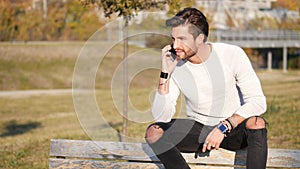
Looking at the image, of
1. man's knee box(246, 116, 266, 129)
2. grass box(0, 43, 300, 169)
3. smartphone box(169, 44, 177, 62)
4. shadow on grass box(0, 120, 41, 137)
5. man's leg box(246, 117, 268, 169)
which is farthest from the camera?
shadow on grass box(0, 120, 41, 137)

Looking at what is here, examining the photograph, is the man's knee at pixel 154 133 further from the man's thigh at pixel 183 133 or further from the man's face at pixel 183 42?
the man's face at pixel 183 42

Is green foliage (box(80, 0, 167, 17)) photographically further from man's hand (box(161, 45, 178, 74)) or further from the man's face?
the man's face

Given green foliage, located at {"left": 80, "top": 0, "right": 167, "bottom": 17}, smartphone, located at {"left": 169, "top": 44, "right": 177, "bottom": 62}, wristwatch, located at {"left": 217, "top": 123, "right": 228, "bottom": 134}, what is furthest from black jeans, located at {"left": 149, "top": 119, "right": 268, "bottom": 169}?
green foliage, located at {"left": 80, "top": 0, "right": 167, "bottom": 17}

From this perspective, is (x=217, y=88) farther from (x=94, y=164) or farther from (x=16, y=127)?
(x=16, y=127)

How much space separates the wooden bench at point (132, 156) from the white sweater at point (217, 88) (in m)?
0.30

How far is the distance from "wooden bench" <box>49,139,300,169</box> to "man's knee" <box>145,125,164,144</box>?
324 millimetres

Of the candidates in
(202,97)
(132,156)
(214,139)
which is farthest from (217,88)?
(132,156)

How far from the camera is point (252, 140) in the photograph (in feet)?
13.2

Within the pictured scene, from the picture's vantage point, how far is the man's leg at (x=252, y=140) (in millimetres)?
3971

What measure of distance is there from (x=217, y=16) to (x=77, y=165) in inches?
1375

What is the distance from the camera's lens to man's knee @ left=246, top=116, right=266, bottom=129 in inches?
161

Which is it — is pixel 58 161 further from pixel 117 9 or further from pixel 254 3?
pixel 254 3

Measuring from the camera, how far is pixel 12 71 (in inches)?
1070

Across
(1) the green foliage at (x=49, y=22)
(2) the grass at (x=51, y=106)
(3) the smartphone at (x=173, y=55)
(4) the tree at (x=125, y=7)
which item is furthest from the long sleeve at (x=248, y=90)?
(1) the green foliage at (x=49, y=22)
